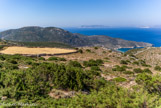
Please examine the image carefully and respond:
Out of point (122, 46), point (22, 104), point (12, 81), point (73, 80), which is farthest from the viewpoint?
point (122, 46)

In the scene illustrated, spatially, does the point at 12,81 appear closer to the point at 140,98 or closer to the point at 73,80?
the point at 73,80

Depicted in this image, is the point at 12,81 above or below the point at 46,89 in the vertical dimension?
above

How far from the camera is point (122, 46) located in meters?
186

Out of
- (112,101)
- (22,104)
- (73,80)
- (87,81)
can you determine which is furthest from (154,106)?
(22,104)

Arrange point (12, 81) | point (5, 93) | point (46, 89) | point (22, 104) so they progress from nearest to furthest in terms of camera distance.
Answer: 1. point (22, 104)
2. point (5, 93)
3. point (12, 81)
4. point (46, 89)

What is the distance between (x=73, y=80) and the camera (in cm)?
822

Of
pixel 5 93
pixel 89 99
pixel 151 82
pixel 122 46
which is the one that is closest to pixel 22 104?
pixel 5 93

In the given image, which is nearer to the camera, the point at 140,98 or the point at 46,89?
the point at 140,98

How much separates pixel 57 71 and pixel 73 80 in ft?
5.19

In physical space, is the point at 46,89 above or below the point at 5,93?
below

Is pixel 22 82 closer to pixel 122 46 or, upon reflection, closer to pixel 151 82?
pixel 151 82

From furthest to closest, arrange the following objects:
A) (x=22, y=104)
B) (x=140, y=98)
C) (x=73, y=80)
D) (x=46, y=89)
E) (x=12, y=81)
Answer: (x=73, y=80)
(x=46, y=89)
(x=12, y=81)
(x=140, y=98)
(x=22, y=104)

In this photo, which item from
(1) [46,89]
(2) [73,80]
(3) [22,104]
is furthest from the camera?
(2) [73,80]

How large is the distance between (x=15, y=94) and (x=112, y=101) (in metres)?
5.00
